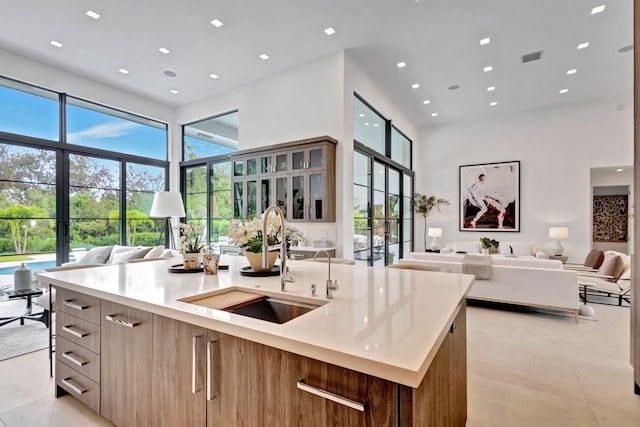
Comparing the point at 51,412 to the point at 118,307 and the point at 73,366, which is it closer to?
the point at 73,366

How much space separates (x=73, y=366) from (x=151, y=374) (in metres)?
0.94

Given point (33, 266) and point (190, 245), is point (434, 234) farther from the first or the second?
point (33, 266)

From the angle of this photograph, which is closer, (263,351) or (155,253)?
(263,351)

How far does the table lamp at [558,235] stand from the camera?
6.60 metres

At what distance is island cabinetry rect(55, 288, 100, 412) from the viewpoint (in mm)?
1813

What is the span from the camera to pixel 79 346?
75.8 inches

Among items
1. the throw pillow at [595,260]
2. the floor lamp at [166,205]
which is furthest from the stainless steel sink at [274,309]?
the throw pillow at [595,260]

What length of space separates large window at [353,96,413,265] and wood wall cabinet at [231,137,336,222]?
2.26 feet

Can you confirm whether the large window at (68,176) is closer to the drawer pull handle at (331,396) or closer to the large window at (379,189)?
the large window at (379,189)

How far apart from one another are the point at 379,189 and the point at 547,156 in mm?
4436

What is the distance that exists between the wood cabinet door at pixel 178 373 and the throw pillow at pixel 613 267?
5810mm

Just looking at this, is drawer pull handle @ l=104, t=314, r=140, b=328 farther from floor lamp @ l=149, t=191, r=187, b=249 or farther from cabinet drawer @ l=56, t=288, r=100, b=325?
floor lamp @ l=149, t=191, r=187, b=249

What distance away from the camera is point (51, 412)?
2061mm

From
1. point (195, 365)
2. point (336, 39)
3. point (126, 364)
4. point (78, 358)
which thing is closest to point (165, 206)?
point (78, 358)
